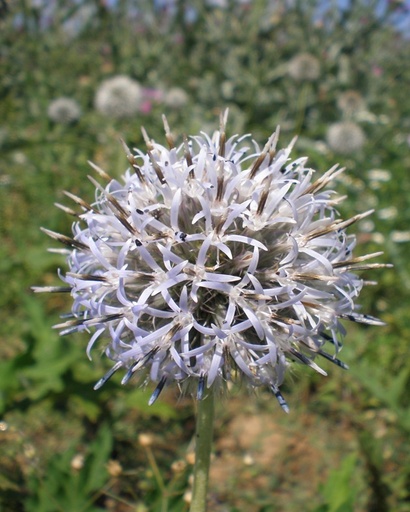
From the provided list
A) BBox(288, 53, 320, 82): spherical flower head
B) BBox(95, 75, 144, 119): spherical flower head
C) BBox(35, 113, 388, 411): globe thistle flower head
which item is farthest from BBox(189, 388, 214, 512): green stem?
BBox(288, 53, 320, 82): spherical flower head

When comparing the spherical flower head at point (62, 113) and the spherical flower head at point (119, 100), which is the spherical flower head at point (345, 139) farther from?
the spherical flower head at point (62, 113)

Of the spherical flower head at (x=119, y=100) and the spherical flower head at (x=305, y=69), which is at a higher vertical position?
the spherical flower head at (x=305, y=69)

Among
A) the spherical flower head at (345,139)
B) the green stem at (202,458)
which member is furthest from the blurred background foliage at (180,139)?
the green stem at (202,458)

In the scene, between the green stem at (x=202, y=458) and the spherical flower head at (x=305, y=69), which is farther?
the spherical flower head at (x=305, y=69)

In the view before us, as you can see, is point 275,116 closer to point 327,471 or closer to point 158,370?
point 327,471

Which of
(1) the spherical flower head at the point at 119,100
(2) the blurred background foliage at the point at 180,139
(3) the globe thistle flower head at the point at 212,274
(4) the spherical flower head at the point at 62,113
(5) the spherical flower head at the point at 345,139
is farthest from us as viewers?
(4) the spherical flower head at the point at 62,113

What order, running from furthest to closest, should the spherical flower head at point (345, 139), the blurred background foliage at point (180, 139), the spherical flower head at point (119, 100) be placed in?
the spherical flower head at point (119, 100)
the spherical flower head at point (345, 139)
the blurred background foliage at point (180, 139)
